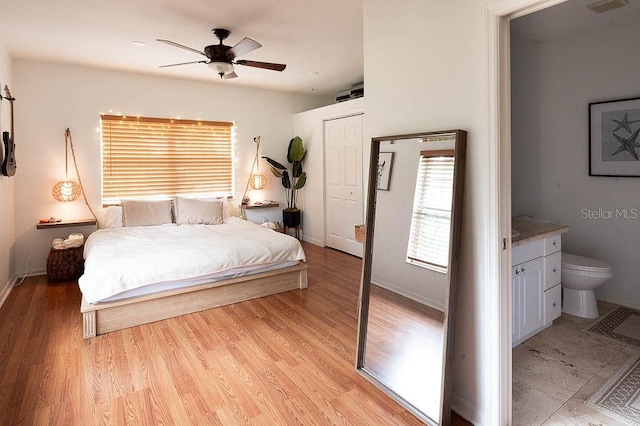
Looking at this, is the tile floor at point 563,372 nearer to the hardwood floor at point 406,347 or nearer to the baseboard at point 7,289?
the hardwood floor at point 406,347

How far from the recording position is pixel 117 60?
4332 millimetres

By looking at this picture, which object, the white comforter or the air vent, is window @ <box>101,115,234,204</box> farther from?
the air vent

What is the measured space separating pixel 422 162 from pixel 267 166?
14.7ft

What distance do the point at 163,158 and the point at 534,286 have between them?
485cm

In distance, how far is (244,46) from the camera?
10.0ft

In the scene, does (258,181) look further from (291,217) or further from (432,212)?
(432,212)

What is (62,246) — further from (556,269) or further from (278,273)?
(556,269)

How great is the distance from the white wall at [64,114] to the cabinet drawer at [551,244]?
15.6ft

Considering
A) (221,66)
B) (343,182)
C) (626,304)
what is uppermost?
(221,66)

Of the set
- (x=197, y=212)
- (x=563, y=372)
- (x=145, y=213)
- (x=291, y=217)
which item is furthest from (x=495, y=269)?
(x=291, y=217)

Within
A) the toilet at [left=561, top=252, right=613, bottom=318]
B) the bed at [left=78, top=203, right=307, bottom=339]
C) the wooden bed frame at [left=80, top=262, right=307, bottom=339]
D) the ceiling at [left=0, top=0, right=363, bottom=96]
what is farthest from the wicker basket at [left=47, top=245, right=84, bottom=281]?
the toilet at [left=561, top=252, right=613, bottom=318]

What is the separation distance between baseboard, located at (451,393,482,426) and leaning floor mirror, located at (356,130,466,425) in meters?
0.14

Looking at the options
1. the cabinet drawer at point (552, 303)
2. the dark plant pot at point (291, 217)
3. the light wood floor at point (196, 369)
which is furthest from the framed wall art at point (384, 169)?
the dark plant pot at point (291, 217)

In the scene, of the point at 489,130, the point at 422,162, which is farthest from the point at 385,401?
the point at 489,130
